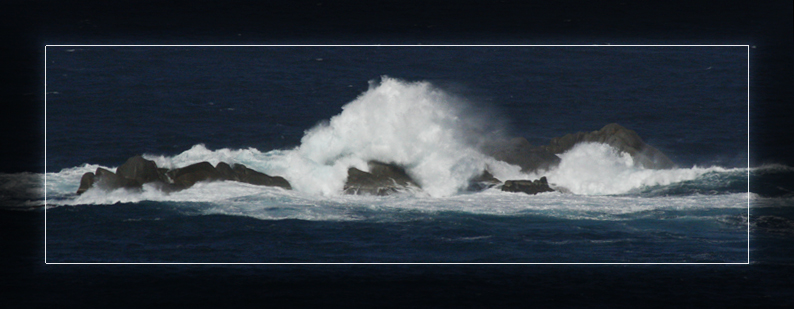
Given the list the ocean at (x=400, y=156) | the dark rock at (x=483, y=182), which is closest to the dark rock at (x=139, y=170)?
the ocean at (x=400, y=156)

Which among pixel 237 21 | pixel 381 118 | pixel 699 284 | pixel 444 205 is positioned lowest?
pixel 699 284

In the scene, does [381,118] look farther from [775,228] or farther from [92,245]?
[775,228]

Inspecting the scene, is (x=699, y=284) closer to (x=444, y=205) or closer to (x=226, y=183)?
(x=444, y=205)

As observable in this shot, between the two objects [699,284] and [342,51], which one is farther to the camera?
[342,51]

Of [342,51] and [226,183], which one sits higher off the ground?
[342,51]

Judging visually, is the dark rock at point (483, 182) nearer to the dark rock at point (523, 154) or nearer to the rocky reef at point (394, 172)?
the rocky reef at point (394, 172)

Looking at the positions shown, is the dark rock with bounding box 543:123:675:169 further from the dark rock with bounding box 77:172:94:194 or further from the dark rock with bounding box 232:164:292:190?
the dark rock with bounding box 77:172:94:194

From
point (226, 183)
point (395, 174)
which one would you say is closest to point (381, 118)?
point (395, 174)
